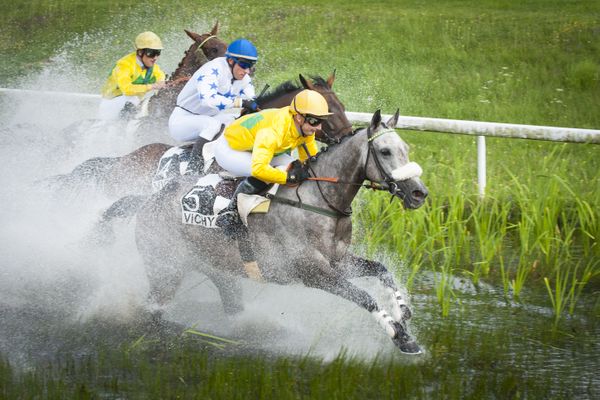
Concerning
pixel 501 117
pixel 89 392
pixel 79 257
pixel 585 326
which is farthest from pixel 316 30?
pixel 89 392

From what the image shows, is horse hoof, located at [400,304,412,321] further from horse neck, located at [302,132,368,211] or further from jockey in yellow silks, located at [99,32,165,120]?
jockey in yellow silks, located at [99,32,165,120]

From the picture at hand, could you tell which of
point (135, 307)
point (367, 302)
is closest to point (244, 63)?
point (135, 307)

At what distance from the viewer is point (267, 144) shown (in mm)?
7312

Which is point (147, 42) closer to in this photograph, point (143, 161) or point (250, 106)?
point (143, 161)

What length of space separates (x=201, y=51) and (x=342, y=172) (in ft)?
8.84

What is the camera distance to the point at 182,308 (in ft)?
28.6

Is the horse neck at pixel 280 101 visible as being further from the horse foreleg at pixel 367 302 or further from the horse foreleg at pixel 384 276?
the horse foreleg at pixel 367 302

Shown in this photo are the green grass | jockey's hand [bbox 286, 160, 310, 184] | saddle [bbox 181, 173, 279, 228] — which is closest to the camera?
the green grass

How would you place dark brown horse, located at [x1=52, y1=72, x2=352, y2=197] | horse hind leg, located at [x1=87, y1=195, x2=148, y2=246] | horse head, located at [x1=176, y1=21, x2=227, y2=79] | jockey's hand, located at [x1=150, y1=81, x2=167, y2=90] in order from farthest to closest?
jockey's hand, located at [x1=150, y1=81, x2=167, y2=90] → horse head, located at [x1=176, y1=21, x2=227, y2=79] → horse hind leg, located at [x1=87, y1=195, x2=148, y2=246] → dark brown horse, located at [x1=52, y1=72, x2=352, y2=197]

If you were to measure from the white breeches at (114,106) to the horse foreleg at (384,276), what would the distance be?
11.9 ft

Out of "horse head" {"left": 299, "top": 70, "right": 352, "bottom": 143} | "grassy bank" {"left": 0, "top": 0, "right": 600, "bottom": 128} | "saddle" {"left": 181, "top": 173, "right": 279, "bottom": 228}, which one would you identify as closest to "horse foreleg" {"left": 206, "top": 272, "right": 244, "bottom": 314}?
"saddle" {"left": 181, "top": 173, "right": 279, "bottom": 228}

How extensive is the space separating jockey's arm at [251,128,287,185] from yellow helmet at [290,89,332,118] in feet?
0.98

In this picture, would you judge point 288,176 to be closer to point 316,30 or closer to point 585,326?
point 585,326

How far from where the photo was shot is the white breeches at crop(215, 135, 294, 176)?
7691 mm
